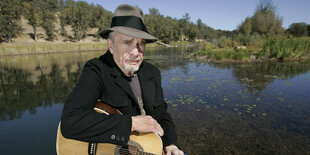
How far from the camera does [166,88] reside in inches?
376

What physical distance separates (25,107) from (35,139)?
3221mm

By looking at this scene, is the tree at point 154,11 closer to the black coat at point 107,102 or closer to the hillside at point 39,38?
the hillside at point 39,38

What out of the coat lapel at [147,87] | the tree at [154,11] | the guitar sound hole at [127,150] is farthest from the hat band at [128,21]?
the tree at [154,11]

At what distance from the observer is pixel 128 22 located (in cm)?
188

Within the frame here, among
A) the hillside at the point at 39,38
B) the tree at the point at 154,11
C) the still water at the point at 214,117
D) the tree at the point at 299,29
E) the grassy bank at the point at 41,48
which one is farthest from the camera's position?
the tree at the point at 154,11

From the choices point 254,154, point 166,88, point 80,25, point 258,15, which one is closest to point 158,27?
point 80,25

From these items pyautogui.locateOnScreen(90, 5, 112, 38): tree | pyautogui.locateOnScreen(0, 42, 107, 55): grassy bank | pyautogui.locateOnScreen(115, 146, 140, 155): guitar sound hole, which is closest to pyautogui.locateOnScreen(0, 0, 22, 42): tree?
pyautogui.locateOnScreen(0, 42, 107, 55): grassy bank

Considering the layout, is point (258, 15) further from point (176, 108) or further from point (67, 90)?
point (67, 90)

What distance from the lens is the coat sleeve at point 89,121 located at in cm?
152

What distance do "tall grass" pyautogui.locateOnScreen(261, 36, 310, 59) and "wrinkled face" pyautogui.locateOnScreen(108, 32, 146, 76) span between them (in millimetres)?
21514

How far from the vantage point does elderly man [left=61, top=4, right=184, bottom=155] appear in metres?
1.55

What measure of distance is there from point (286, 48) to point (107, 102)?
2242cm

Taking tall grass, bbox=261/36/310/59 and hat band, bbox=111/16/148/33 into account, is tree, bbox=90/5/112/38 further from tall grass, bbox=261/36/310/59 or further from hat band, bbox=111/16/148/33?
hat band, bbox=111/16/148/33

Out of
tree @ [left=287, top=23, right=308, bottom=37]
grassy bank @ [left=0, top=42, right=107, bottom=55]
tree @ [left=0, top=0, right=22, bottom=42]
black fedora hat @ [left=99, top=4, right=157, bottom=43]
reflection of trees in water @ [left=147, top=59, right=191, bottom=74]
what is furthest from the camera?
tree @ [left=0, top=0, right=22, bottom=42]
